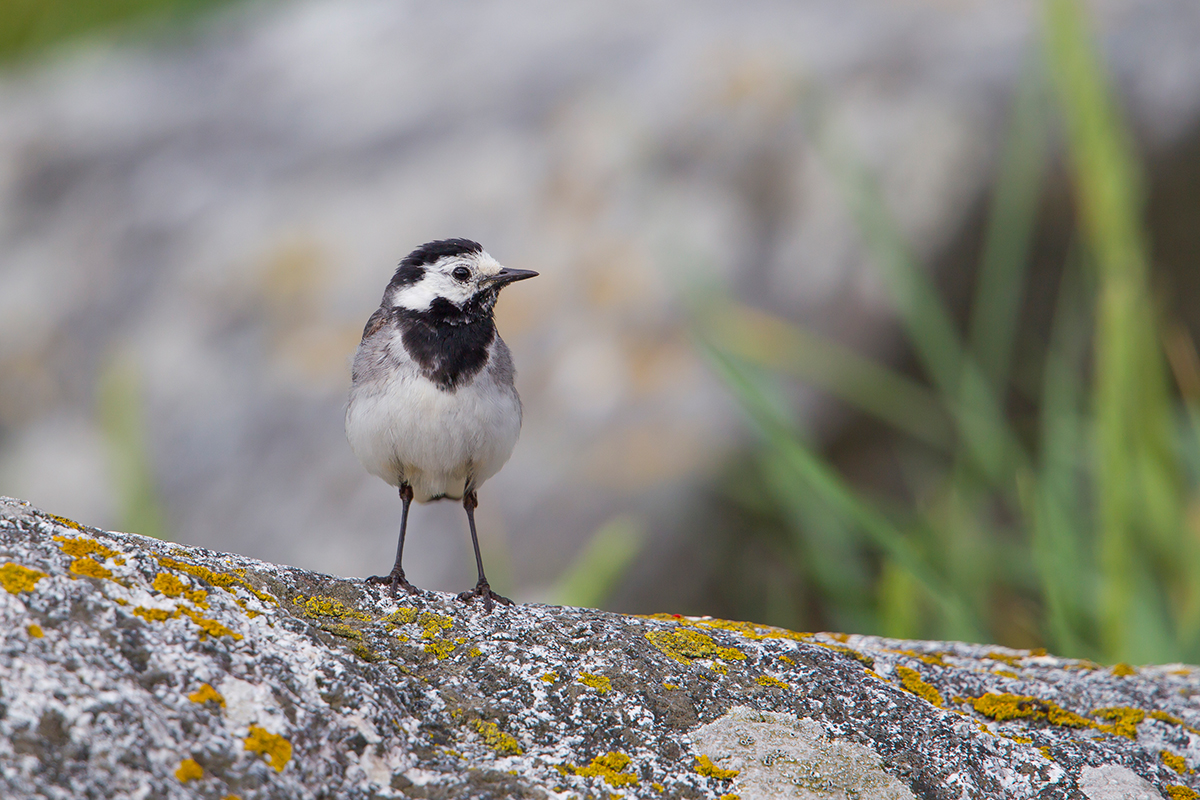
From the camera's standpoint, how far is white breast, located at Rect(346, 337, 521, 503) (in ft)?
12.2

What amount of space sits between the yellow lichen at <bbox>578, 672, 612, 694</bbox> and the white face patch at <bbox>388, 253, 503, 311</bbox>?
75.7 inches

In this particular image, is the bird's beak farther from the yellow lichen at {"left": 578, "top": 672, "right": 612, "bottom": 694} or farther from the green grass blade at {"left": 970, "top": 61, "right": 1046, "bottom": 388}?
the green grass blade at {"left": 970, "top": 61, "right": 1046, "bottom": 388}

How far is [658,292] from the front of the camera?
652cm

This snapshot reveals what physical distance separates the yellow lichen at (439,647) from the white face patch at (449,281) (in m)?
1.76

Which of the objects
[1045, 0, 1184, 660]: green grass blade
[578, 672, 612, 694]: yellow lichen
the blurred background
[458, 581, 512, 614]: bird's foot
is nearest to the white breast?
[458, 581, 512, 614]: bird's foot

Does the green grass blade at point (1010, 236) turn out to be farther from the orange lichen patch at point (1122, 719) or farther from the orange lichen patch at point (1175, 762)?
the orange lichen patch at point (1175, 762)

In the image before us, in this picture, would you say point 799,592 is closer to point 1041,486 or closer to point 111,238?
point 1041,486

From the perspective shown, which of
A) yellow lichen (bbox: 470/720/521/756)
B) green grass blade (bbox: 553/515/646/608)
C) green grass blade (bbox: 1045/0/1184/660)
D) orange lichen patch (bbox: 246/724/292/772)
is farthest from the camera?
green grass blade (bbox: 553/515/646/608)

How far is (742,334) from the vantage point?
5.68 m

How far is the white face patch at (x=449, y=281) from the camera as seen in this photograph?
408cm

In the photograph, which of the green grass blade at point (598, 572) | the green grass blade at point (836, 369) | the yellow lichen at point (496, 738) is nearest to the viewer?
the yellow lichen at point (496, 738)

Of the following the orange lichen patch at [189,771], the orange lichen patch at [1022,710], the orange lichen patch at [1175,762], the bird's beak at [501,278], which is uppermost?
the bird's beak at [501,278]

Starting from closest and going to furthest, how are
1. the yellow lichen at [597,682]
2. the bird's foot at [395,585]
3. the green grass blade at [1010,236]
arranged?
the yellow lichen at [597,682] → the bird's foot at [395,585] → the green grass blade at [1010,236]

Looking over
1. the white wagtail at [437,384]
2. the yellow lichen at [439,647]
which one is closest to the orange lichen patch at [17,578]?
the yellow lichen at [439,647]
